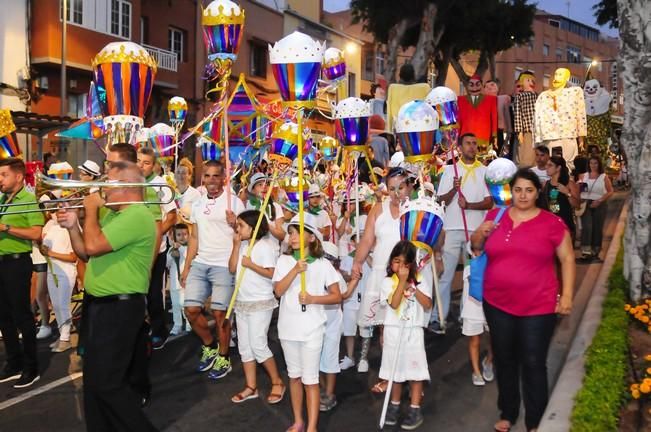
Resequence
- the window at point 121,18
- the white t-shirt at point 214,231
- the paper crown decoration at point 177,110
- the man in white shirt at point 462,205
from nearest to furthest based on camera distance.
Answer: the white t-shirt at point 214,231 → the man in white shirt at point 462,205 → the paper crown decoration at point 177,110 → the window at point 121,18

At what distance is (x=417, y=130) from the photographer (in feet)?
21.4

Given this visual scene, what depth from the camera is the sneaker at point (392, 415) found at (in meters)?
5.23

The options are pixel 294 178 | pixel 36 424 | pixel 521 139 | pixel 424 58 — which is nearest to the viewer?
pixel 36 424

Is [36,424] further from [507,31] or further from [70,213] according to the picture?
[507,31]

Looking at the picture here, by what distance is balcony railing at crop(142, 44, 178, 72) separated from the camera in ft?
77.8

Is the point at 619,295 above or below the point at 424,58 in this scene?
below

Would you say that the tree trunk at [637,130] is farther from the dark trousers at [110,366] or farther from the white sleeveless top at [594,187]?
the dark trousers at [110,366]

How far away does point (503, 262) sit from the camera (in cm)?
483

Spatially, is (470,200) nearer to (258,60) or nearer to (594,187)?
(594,187)

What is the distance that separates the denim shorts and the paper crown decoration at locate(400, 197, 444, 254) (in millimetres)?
1898

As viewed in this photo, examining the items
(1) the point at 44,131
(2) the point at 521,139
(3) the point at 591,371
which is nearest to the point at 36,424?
(3) the point at 591,371

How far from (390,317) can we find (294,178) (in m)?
2.18

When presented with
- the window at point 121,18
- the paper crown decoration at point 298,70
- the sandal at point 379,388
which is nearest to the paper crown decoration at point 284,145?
the paper crown decoration at point 298,70

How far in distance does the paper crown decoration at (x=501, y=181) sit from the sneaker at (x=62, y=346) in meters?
4.61
